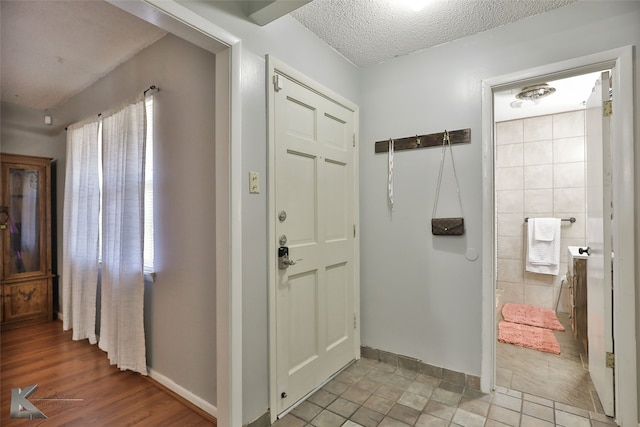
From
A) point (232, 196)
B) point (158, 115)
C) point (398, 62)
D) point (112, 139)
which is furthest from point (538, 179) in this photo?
point (112, 139)

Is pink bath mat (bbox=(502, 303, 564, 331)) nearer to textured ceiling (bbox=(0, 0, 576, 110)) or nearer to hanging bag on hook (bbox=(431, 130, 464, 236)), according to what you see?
hanging bag on hook (bbox=(431, 130, 464, 236))

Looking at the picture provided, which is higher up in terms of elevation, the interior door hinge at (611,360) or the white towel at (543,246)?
the white towel at (543,246)

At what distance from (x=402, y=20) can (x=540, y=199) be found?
10.4ft

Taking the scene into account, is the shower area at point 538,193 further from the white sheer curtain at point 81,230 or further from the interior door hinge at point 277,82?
the white sheer curtain at point 81,230

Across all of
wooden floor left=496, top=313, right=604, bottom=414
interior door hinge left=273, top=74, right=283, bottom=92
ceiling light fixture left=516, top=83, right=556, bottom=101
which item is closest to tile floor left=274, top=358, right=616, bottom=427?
wooden floor left=496, top=313, right=604, bottom=414

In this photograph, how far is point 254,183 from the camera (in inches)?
67.7

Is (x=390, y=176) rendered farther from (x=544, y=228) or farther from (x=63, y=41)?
(x=63, y=41)

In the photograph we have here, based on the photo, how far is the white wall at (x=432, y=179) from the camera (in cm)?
194

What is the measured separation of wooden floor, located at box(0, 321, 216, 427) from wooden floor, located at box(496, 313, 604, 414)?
2149 millimetres

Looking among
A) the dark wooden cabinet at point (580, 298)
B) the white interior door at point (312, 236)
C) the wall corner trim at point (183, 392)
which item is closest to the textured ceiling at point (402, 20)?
the white interior door at point (312, 236)

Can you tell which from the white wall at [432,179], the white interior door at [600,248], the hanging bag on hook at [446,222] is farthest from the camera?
the hanging bag on hook at [446,222]

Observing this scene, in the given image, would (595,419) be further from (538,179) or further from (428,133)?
(538,179)

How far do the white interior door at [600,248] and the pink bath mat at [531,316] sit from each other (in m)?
1.24

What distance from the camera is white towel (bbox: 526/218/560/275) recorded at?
3748mm
